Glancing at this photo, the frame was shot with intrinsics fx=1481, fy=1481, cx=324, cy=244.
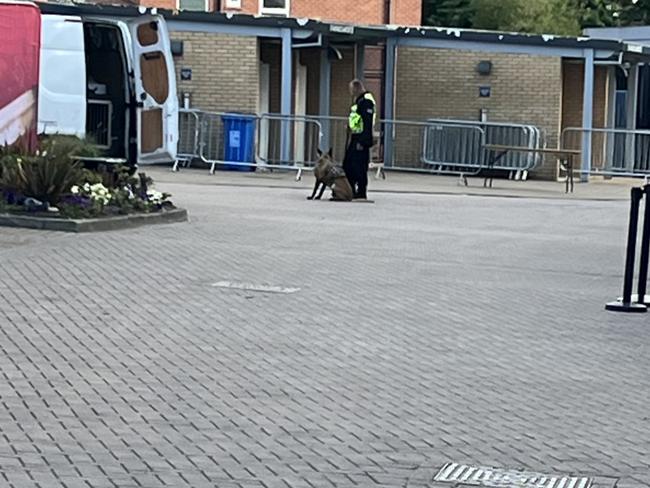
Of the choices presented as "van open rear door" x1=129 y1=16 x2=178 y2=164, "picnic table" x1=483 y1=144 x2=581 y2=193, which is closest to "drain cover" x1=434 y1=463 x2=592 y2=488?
"van open rear door" x1=129 y1=16 x2=178 y2=164

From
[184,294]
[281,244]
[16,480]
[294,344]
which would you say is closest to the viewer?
[16,480]

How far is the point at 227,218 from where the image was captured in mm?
18922

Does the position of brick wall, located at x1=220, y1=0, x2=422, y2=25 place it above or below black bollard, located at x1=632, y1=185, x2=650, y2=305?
above

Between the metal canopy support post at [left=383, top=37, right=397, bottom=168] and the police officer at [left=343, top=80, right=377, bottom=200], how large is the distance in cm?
919

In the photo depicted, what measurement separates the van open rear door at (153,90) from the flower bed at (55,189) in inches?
92.7

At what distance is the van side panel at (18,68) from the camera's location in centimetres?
1744

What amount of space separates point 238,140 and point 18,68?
11.1m

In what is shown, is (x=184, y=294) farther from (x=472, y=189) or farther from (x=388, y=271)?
(x=472, y=189)

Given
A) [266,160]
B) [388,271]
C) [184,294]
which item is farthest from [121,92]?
[266,160]

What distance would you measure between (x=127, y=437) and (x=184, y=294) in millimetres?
4806

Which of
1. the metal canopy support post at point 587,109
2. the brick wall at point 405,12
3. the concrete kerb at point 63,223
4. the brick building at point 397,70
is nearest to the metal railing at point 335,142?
the brick building at point 397,70

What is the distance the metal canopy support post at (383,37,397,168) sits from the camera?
31.1m

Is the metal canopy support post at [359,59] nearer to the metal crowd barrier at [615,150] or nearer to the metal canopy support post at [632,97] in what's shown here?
the metal crowd barrier at [615,150]

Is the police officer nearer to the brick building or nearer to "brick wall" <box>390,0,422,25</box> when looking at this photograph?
the brick building
